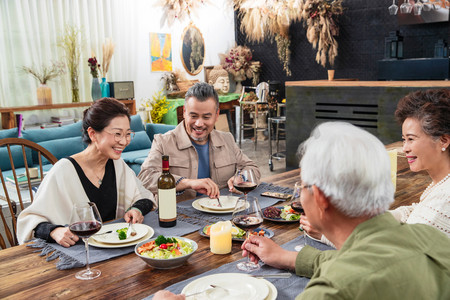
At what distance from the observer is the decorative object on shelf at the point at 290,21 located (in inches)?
317

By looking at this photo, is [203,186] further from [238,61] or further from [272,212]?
[238,61]

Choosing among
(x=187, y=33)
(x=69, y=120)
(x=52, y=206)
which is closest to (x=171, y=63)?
(x=187, y=33)

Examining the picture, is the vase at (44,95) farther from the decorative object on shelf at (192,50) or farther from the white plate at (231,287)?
the white plate at (231,287)

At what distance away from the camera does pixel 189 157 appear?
2643mm

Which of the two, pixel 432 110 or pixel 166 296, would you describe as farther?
pixel 432 110

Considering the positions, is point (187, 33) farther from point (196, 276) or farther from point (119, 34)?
point (196, 276)

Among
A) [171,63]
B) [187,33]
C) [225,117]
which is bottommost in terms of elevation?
[225,117]

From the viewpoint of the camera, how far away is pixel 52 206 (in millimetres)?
1870

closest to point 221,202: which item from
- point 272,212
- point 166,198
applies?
point 272,212

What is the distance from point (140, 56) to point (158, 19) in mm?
828

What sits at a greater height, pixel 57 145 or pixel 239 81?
pixel 239 81

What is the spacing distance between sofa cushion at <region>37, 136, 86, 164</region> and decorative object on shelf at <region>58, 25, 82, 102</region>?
144 centimetres

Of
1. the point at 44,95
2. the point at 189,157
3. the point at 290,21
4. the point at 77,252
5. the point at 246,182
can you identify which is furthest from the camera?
the point at 290,21

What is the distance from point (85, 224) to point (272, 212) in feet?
2.66
